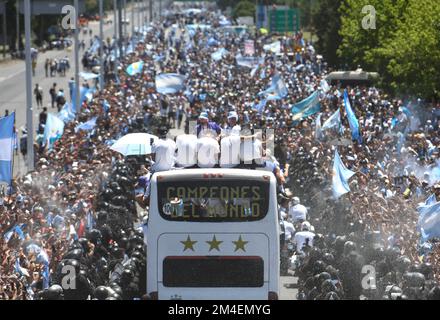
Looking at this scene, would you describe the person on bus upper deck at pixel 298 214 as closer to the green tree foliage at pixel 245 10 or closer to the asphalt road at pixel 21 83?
the asphalt road at pixel 21 83

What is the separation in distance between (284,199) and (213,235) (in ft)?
26.2

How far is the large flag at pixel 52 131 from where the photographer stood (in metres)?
34.3

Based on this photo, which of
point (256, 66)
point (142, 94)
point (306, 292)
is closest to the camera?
point (306, 292)

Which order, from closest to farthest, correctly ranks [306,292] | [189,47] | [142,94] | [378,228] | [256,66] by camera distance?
[306,292], [378,228], [142,94], [256,66], [189,47]

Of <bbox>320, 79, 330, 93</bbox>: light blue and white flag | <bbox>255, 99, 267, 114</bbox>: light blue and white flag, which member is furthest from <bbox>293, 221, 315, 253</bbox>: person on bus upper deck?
<bbox>320, 79, 330, 93</bbox>: light blue and white flag

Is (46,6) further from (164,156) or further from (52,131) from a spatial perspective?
(164,156)

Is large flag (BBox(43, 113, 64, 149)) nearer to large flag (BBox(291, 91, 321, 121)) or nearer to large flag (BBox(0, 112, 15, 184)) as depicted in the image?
large flag (BBox(291, 91, 321, 121))

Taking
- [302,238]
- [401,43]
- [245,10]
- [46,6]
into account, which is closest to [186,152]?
[302,238]

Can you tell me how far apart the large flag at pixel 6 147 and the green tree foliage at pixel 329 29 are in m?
42.9

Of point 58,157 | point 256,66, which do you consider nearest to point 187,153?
point 58,157

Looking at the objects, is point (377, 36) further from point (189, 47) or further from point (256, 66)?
point (189, 47)

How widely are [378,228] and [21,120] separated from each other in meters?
34.9

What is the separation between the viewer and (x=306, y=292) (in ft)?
64.9

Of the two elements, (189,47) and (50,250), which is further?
(189,47)
